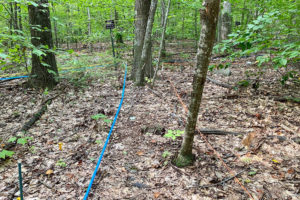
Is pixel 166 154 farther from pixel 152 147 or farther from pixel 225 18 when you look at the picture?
pixel 225 18

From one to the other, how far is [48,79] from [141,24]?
11.7 ft

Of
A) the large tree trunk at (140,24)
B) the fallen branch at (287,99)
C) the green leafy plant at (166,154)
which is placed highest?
the large tree trunk at (140,24)

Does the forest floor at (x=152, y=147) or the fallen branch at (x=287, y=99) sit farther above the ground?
the fallen branch at (x=287, y=99)

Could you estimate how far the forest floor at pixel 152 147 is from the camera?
8.08 feet

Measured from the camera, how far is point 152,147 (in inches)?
131

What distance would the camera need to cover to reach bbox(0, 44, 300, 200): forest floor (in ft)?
8.08

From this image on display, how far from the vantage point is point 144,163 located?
2.97 metres

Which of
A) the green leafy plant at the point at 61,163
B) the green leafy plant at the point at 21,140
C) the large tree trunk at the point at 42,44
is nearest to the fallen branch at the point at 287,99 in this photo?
the green leafy plant at the point at 61,163

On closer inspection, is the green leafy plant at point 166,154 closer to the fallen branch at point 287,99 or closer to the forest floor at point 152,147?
the forest floor at point 152,147

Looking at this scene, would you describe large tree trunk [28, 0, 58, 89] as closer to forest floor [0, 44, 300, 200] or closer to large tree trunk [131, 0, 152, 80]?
forest floor [0, 44, 300, 200]

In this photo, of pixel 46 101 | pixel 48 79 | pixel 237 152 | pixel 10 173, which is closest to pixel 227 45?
pixel 237 152

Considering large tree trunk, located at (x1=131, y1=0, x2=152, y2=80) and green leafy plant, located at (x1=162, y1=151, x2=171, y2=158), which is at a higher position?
large tree trunk, located at (x1=131, y1=0, x2=152, y2=80)

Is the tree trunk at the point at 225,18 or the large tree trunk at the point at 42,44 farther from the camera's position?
the tree trunk at the point at 225,18

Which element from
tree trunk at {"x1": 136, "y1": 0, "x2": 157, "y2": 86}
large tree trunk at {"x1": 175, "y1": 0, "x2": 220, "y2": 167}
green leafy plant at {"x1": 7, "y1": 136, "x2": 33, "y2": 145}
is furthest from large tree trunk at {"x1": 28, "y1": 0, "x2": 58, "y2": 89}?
large tree trunk at {"x1": 175, "y1": 0, "x2": 220, "y2": 167}
